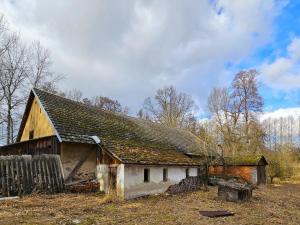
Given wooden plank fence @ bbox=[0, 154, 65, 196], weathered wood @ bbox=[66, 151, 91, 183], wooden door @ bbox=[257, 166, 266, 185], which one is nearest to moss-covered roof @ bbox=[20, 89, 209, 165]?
weathered wood @ bbox=[66, 151, 91, 183]

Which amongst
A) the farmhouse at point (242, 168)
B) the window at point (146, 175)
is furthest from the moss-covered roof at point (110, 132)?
the farmhouse at point (242, 168)

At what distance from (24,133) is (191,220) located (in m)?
16.4

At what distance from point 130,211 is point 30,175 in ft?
20.0

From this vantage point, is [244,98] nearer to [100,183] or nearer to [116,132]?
[116,132]

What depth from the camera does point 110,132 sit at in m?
21.2

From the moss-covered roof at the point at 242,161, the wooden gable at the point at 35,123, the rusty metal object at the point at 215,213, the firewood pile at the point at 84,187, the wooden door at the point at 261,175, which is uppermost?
the wooden gable at the point at 35,123

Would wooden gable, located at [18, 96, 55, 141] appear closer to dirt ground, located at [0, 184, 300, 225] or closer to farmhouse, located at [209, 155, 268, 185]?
dirt ground, located at [0, 184, 300, 225]

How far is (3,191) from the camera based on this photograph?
1496cm

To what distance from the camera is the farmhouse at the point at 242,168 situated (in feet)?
97.1

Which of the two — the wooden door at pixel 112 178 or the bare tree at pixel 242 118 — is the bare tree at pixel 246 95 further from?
the wooden door at pixel 112 178

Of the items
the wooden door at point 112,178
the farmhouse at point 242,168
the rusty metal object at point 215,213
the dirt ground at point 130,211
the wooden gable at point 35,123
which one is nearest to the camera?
the dirt ground at point 130,211

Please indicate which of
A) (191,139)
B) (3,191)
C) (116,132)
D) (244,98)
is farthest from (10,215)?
(244,98)

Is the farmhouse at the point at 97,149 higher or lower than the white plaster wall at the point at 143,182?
higher

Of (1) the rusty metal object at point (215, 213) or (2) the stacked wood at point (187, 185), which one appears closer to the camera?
(1) the rusty metal object at point (215, 213)
